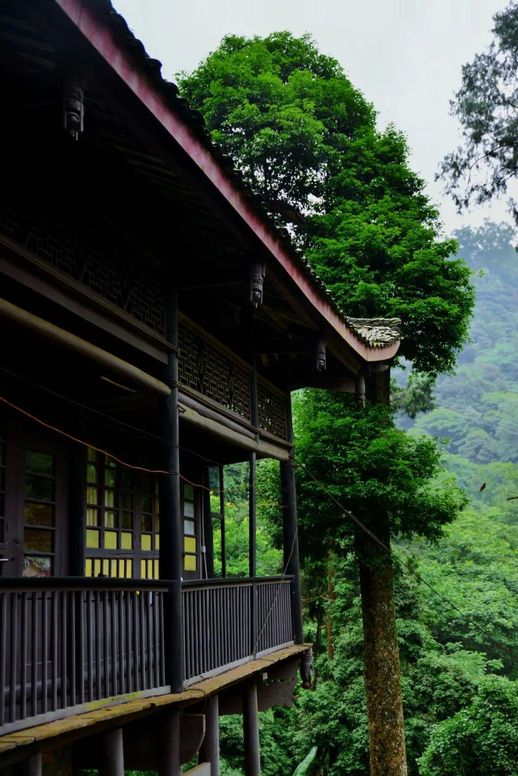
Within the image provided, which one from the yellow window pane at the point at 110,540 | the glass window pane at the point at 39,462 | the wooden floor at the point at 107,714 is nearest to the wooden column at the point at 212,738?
the wooden floor at the point at 107,714

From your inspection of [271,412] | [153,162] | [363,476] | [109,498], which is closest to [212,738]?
[109,498]

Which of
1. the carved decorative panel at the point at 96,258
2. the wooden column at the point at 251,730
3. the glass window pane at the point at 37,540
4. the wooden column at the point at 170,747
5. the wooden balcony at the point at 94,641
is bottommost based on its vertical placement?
the wooden column at the point at 251,730

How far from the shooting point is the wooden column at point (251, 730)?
984cm

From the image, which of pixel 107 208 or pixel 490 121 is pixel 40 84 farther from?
pixel 490 121

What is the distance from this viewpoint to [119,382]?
8078mm

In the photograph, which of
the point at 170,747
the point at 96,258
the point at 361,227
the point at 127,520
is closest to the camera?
the point at 96,258

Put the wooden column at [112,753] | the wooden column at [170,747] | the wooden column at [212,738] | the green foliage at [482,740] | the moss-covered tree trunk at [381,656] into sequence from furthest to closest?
the green foliage at [482,740], the moss-covered tree trunk at [381,656], the wooden column at [212,738], the wooden column at [170,747], the wooden column at [112,753]

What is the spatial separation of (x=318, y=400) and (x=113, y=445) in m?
7.47

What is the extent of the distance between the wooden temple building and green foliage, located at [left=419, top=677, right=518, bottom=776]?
6.31m

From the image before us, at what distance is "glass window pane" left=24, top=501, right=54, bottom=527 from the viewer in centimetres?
784

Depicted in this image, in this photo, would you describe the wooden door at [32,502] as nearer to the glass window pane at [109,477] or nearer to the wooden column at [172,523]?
the glass window pane at [109,477]

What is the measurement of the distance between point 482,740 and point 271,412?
8.91m

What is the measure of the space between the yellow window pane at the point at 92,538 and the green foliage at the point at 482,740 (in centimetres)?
1046

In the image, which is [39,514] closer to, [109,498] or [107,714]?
[109,498]
